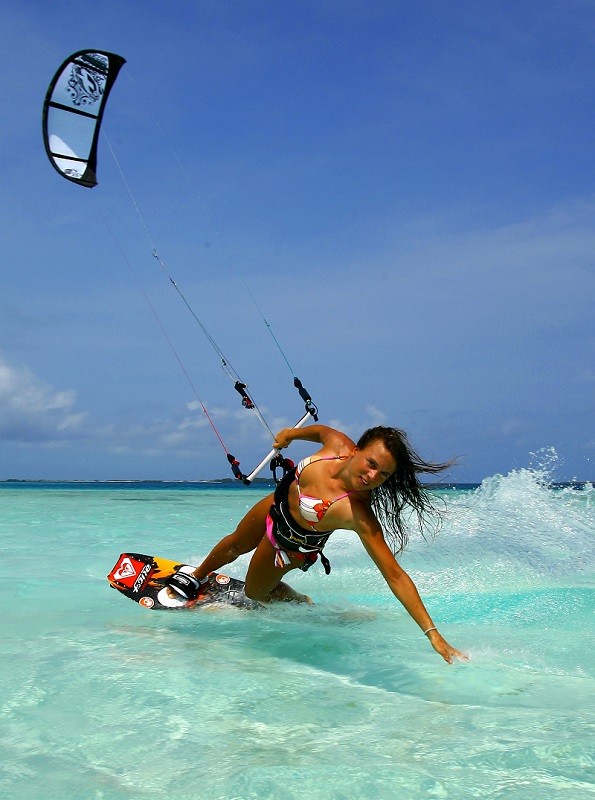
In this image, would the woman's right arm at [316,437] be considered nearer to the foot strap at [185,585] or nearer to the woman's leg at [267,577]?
the woman's leg at [267,577]

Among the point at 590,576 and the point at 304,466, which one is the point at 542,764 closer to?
the point at 304,466

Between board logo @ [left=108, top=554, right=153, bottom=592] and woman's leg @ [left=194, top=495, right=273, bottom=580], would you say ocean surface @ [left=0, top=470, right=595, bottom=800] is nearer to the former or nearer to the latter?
board logo @ [left=108, top=554, right=153, bottom=592]

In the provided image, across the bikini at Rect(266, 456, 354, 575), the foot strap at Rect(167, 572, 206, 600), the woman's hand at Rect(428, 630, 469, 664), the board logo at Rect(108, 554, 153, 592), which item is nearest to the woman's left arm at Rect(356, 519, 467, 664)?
the woman's hand at Rect(428, 630, 469, 664)

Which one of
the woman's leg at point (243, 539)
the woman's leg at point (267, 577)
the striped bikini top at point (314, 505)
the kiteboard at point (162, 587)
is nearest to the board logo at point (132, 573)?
the kiteboard at point (162, 587)

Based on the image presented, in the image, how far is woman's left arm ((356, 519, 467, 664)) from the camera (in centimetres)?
355

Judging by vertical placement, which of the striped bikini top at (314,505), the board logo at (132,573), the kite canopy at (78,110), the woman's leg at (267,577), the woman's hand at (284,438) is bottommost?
the board logo at (132,573)

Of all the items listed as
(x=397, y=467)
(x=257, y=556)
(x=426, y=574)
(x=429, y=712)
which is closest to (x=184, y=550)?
(x=426, y=574)

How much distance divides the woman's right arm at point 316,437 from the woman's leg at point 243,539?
350 mm

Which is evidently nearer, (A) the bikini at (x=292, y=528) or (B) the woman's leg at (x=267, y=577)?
(A) the bikini at (x=292, y=528)

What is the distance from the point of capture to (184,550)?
9516 millimetres

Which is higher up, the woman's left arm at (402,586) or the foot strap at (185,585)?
the woman's left arm at (402,586)

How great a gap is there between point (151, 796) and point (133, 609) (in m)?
2.97

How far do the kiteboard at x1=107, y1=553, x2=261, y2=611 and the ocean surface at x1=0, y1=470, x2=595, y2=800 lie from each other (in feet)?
0.35

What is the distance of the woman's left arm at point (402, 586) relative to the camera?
3.55 metres
